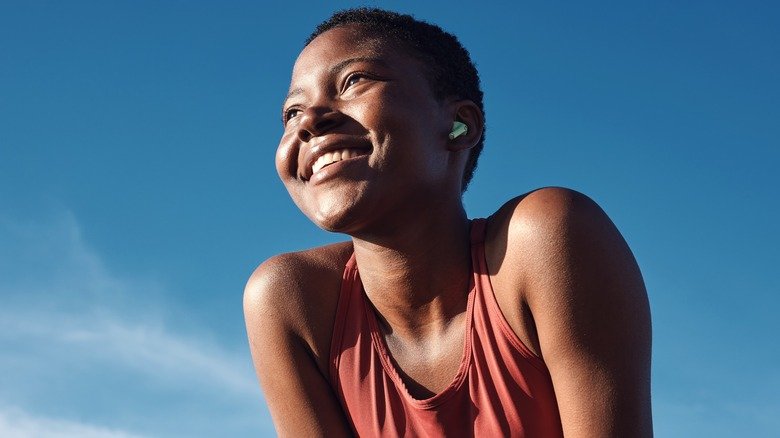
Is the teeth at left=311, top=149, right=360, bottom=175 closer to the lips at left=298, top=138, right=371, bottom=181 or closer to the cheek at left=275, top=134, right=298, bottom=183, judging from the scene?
the lips at left=298, top=138, right=371, bottom=181

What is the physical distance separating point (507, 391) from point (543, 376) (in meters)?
0.14

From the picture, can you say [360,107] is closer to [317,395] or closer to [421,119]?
[421,119]

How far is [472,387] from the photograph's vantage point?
12.4 feet

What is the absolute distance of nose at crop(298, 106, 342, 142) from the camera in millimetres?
3740

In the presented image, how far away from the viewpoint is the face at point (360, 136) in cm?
365

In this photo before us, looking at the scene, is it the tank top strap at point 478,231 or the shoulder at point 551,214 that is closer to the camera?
the shoulder at point 551,214

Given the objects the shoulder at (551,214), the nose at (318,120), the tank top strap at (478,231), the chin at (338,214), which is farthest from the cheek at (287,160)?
the shoulder at (551,214)

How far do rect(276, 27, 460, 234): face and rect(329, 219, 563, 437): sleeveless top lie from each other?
0.41 meters

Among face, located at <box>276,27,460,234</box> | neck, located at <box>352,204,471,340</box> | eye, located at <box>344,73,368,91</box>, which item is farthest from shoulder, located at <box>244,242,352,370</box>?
eye, located at <box>344,73,368,91</box>

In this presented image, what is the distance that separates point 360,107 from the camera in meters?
3.70

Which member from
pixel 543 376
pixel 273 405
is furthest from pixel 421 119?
pixel 273 405

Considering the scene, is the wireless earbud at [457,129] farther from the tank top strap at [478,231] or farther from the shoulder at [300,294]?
the shoulder at [300,294]

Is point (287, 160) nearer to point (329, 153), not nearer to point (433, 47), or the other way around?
point (329, 153)

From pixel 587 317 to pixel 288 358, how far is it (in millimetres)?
1370
